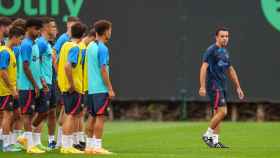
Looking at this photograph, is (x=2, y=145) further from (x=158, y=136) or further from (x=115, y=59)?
(x=115, y=59)

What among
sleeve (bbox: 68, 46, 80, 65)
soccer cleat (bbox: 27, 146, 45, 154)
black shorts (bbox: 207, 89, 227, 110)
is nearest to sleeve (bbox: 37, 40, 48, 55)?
sleeve (bbox: 68, 46, 80, 65)

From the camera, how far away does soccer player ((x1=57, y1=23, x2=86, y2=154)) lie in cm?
1426

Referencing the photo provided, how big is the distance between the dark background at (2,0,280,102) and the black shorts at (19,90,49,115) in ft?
31.9

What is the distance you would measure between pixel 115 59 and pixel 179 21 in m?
1.91

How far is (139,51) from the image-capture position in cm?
2483

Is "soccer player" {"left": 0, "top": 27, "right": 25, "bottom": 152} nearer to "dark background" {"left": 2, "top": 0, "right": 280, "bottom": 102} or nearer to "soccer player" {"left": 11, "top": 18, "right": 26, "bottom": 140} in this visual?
"soccer player" {"left": 11, "top": 18, "right": 26, "bottom": 140}

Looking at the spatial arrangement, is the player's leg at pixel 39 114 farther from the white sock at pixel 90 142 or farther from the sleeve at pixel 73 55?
the sleeve at pixel 73 55

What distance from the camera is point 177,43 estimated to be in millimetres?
24609

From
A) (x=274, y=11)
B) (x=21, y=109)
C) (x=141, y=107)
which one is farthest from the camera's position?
(x=141, y=107)

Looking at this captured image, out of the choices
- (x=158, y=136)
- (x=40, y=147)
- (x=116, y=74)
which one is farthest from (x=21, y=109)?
(x=116, y=74)

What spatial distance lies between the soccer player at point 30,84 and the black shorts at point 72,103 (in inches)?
25.5

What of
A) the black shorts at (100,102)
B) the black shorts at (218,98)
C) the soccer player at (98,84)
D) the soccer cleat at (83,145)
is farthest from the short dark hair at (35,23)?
the black shorts at (218,98)

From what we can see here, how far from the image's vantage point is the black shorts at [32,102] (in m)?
14.8

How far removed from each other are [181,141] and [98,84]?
365 centimetres
